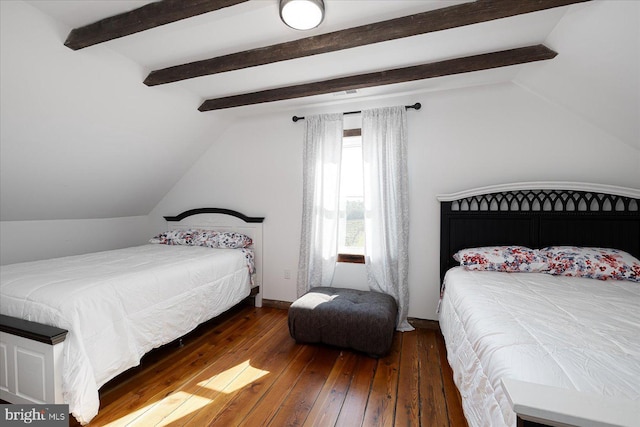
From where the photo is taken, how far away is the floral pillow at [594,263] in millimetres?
1969

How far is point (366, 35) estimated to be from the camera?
177 cm

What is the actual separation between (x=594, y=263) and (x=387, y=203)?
5.32 feet

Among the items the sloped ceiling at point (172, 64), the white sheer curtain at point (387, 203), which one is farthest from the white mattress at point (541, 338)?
the sloped ceiling at point (172, 64)

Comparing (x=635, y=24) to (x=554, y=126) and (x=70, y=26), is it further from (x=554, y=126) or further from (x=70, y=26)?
(x=70, y=26)

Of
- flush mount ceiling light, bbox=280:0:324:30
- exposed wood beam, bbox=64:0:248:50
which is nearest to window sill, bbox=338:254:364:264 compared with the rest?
flush mount ceiling light, bbox=280:0:324:30

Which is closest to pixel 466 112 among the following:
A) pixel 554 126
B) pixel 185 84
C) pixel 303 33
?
pixel 554 126

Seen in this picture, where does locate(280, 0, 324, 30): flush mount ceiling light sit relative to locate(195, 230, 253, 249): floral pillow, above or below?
above

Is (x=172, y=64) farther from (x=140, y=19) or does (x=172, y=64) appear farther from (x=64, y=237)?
(x=64, y=237)

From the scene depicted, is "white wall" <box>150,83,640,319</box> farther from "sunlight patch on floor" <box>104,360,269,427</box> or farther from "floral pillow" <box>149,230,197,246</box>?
"sunlight patch on floor" <box>104,360,269,427</box>

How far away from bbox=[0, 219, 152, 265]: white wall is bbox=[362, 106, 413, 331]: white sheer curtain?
339 centimetres

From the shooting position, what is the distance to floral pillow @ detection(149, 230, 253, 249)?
3.29m

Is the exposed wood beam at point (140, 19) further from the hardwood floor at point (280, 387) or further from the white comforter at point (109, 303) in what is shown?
the hardwood floor at point (280, 387)

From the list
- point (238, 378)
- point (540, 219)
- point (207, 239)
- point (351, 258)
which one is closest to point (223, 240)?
point (207, 239)

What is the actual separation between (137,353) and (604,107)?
3.87m
